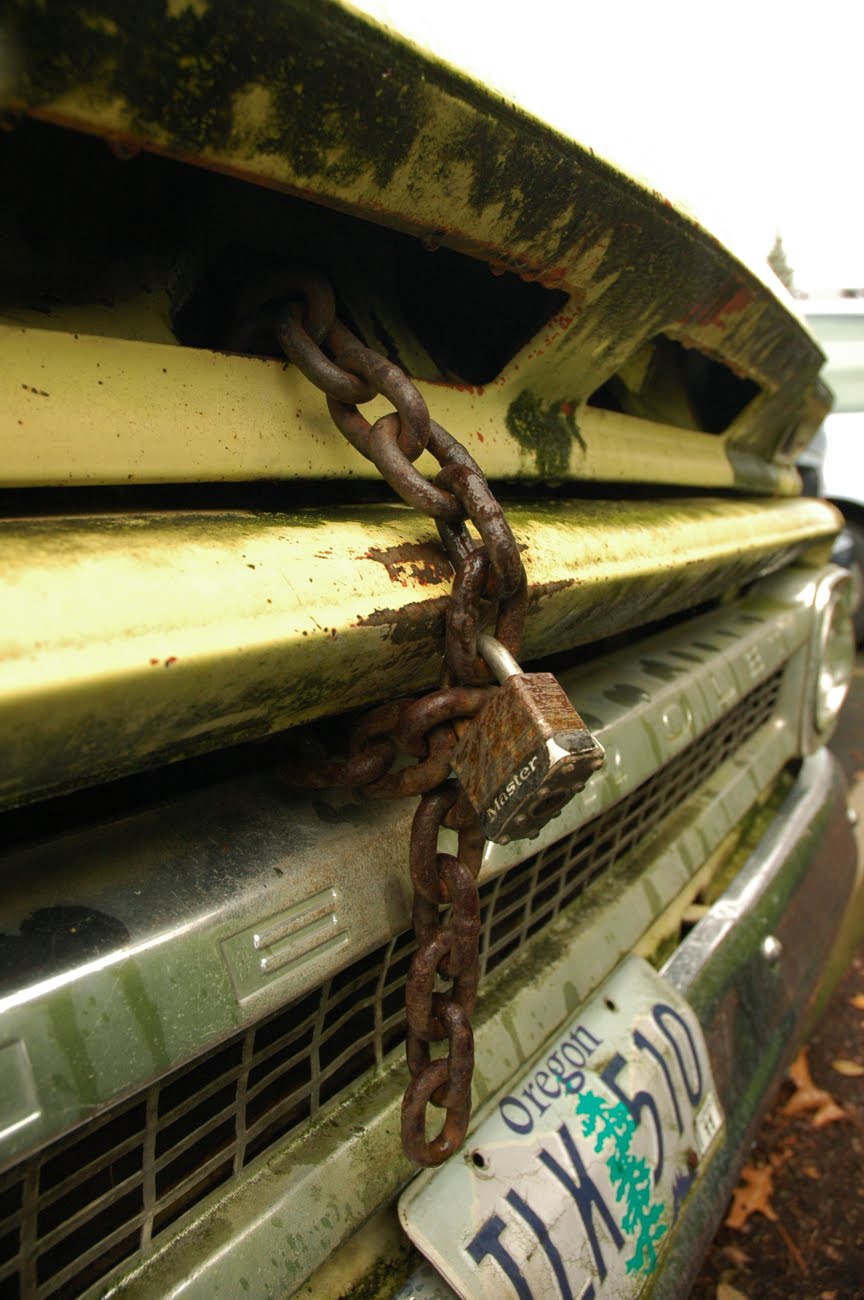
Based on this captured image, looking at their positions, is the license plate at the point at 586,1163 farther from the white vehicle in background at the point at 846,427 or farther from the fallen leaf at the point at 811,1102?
the white vehicle in background at the point at 846,427

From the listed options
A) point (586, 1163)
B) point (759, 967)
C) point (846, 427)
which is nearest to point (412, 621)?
point (586, 1163)

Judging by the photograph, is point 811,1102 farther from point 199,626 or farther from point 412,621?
point 199,626

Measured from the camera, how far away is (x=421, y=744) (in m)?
0.71

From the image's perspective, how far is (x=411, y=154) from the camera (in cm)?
69

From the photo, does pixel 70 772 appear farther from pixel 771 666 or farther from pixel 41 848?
pixel 771 666

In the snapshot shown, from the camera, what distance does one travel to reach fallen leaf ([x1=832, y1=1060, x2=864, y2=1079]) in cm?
215

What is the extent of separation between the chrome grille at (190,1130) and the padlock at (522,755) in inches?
11.9

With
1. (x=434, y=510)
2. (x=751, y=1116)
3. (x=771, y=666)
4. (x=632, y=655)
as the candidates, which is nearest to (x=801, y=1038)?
(x=751, y=1116)

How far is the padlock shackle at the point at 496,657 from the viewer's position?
0.68 metres

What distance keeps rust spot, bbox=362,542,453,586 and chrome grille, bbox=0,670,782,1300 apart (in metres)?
0.40

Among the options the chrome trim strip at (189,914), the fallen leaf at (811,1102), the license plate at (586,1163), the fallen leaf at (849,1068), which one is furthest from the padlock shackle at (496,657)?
the fallen leaf at (849,1068)

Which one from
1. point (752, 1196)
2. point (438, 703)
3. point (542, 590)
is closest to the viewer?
point (438, 703)

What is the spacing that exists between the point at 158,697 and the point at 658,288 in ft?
2.94

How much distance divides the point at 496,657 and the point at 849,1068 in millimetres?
2091
